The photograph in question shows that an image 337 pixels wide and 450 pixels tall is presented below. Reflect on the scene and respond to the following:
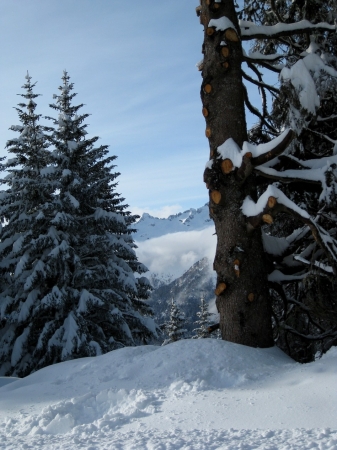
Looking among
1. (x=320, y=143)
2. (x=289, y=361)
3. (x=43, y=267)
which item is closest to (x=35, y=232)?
(x=43, y=267)

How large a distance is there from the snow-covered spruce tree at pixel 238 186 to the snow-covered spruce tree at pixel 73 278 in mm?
9335

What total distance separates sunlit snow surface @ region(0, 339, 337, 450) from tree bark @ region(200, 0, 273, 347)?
0.44m

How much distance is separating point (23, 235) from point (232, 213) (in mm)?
11733

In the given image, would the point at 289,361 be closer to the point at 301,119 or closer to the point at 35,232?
the point at 301,119

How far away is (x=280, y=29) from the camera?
5.59 metres

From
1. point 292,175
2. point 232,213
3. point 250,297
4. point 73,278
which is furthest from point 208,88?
point 73,278

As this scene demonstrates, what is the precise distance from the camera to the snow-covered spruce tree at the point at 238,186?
4.48m

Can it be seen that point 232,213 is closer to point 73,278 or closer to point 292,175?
point 292,175

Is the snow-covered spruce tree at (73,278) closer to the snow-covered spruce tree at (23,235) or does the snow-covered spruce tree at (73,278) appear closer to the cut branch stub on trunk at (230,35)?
the snow-covered spruce tree at (23,235)

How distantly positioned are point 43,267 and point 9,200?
3.68 meters

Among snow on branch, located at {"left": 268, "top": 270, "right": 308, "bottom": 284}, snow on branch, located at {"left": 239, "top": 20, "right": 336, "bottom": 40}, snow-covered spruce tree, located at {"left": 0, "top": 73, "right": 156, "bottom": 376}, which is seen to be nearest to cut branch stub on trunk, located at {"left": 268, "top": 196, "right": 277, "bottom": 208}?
snow on branch, located at {"left": 268, "top": 270, "right": 308, "bottom": 284}

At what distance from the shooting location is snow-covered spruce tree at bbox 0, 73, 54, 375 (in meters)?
14.4

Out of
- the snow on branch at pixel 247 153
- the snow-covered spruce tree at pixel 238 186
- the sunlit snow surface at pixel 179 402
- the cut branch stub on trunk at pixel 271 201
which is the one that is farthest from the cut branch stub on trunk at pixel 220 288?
the snow on branch at pixel 247 153

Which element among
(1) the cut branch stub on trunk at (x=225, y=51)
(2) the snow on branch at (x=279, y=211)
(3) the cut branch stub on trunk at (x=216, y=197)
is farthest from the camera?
(1) the cut branch stub on trunk at (x=225, y=51)
